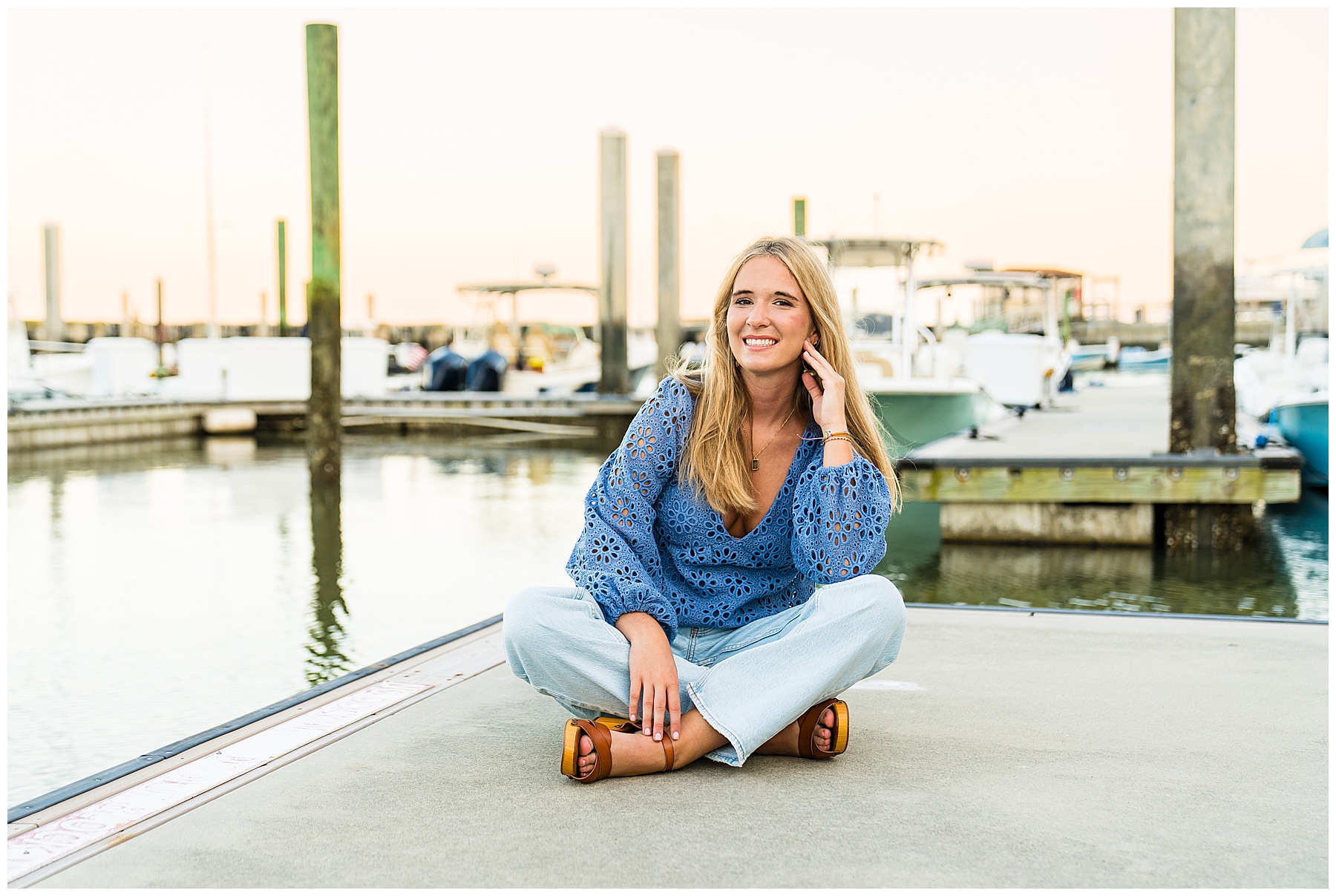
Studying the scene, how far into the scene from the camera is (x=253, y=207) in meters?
26.9

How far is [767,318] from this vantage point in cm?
238

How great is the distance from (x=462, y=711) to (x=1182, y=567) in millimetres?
5048

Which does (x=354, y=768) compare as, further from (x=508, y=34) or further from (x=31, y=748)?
(x=508, y=34)

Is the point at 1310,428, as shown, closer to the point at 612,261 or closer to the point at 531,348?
the point at 612,261

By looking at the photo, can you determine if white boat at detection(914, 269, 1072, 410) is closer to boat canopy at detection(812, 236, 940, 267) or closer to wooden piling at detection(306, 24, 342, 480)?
boat canopy at detection(812, 236, 940, 267)

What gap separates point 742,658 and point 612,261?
14257 mm

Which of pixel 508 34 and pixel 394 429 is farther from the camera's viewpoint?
pixel 394 429

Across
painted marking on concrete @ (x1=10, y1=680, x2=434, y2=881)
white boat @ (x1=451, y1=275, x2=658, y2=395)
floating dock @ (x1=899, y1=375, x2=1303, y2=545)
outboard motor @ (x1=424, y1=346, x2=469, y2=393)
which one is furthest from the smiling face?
outboard motor @ (x1=424, y1=346, x2=469, y2=393)

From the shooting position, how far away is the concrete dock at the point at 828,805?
1.78 m

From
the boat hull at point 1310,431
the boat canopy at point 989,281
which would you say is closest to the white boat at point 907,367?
the boat canopy at point 989,281

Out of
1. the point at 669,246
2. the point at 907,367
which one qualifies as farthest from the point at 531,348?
the point at 907,367

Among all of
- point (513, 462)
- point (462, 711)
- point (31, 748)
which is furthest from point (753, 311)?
point (513, 462)

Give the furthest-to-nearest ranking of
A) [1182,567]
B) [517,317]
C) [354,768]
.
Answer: [517,317], [1182,567], [354,768]

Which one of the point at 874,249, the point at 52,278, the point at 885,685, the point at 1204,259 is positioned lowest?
the point at 885,685
